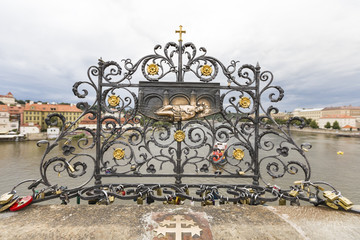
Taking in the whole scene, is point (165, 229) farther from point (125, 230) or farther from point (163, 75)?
point (163, 75)

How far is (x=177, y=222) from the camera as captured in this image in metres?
2.24

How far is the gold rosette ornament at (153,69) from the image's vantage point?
3314 mm

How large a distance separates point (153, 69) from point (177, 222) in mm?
2764

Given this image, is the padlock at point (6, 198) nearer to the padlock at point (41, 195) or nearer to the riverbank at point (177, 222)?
the riverbank at point (177, 222)

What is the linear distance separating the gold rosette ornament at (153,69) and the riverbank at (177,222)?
99.4 inches

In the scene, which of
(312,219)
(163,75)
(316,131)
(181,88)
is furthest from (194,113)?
(316,131)

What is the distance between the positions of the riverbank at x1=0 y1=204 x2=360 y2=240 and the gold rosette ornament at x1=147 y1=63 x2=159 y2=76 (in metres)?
2.52

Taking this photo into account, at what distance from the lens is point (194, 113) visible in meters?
3.23

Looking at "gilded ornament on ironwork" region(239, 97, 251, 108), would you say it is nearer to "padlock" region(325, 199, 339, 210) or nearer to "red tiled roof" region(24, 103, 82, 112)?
"padlock" region(325, 199, 339, 210)

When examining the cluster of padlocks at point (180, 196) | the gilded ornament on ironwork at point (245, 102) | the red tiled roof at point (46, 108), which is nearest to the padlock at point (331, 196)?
the cluster of padlocks at point (180, 196)

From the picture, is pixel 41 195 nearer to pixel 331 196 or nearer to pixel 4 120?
pixel 331 196

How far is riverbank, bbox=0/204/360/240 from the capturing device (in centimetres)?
204

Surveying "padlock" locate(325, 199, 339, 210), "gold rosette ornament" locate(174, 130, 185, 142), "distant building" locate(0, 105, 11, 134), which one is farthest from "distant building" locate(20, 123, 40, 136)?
"padlock" locate(325, 199, 339, 210)

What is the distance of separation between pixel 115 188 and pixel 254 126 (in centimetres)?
318
